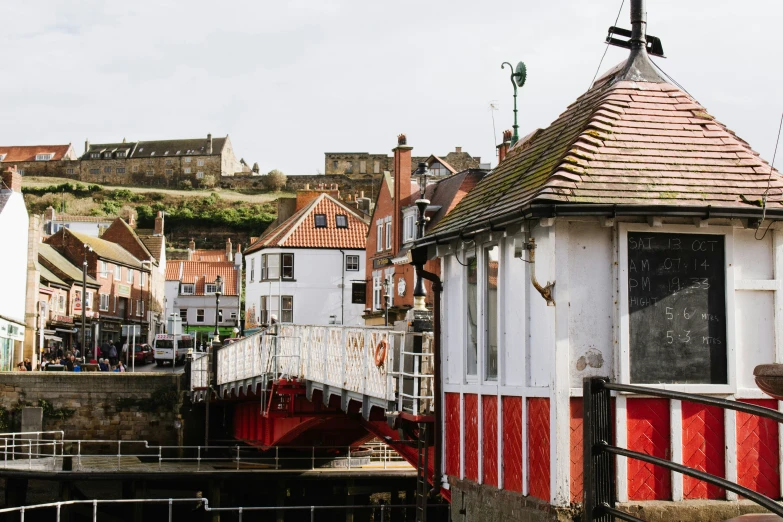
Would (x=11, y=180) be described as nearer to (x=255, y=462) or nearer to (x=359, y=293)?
→ (x=359, y=293)

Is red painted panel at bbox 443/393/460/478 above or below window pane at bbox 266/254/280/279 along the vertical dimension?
below

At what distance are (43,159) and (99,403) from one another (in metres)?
117

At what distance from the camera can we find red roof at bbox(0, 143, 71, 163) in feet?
490

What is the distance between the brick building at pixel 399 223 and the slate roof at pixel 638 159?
97.4 ft

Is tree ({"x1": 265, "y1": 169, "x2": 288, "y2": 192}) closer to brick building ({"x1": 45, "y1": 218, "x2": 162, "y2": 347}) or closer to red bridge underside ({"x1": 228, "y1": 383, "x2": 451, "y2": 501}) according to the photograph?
brick building ({"x1": 45, "y1": 218, "x2": 162, "y2": 347})

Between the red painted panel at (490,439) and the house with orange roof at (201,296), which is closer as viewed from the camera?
the red painted panel at (490,439)

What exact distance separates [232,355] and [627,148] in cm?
2060

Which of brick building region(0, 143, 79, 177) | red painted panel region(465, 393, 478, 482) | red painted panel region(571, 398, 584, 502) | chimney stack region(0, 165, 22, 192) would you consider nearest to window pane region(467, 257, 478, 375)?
red painted panel region(465, 393, 478, 482)

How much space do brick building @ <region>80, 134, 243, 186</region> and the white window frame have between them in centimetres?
13672

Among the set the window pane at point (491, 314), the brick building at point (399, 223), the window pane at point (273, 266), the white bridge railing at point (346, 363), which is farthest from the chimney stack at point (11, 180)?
the window pane at point (491, 314)

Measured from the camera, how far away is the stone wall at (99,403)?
4081cm

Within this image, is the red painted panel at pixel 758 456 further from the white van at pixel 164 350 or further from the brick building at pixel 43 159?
the brick building at pixel 43 159

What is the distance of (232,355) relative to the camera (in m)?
29.8

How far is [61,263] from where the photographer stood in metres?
66.1
